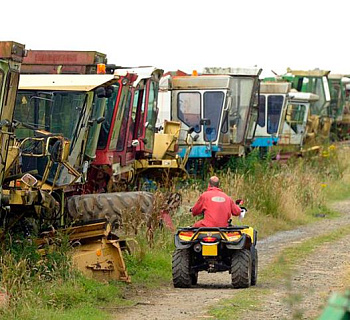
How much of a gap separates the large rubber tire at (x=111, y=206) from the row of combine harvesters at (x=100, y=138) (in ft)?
0.05

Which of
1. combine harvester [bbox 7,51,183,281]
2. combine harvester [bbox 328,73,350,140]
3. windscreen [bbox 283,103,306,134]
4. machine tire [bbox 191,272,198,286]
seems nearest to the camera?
combine harvester [bbox 7,51,183,281]

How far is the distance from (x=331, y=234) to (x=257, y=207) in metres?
1.87

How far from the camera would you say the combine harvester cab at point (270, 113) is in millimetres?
30609

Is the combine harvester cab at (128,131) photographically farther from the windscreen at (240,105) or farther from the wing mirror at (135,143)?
the windscreen at (240,105)

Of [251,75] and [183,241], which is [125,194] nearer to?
[183,241]

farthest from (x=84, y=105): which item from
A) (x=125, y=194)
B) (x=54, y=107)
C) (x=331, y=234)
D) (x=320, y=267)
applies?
(x=331, y=234)

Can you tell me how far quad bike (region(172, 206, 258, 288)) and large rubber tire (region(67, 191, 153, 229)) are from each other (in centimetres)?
153

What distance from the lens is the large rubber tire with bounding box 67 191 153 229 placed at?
13.1 m

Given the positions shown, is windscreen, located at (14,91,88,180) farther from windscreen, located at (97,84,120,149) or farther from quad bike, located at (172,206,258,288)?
quad bike, located at (172,206,258,288)

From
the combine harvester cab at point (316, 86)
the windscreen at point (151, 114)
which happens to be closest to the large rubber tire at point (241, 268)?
the windscreen at point (151, 114)

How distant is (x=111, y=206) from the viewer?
13484 mm

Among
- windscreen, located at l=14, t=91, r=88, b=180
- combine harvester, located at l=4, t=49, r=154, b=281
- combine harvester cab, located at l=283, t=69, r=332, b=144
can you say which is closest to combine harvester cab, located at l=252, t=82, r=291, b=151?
combine harvester cab, located at l=283, t=69, r=332, b=144

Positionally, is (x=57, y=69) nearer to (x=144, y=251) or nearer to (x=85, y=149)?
(x=85, y=149)

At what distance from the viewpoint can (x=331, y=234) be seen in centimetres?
1917
